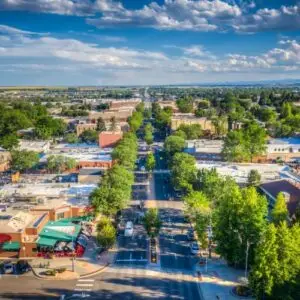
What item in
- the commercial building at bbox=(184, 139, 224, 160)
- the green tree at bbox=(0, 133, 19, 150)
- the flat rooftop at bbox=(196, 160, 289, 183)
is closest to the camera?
the flat rooftop at bbox=(196, 160, 289, 183)

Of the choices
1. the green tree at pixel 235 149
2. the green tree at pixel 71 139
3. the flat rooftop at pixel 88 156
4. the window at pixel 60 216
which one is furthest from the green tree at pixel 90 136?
the window at pixel 60 216

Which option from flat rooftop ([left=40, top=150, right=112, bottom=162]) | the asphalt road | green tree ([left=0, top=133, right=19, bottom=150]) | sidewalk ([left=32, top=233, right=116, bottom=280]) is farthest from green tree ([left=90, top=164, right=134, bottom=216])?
green tree ([left=0, top=133, right=19, bottom=150])

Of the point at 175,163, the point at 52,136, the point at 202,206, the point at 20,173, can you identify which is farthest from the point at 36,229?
the point at 52,136

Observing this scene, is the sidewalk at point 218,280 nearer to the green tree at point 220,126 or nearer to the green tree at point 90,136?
the green tree at point 90,136

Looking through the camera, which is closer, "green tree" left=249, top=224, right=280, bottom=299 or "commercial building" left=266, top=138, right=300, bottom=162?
"green tree" left=249, top=224, right=280, bottom=299

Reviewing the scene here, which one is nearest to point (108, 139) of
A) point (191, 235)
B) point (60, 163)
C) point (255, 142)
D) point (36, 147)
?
point (36, 147)

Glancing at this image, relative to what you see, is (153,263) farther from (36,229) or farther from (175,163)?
(175,163)

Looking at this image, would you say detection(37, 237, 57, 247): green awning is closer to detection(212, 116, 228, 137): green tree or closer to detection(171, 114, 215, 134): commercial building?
detection(212, 116, 228, 137): green tree
